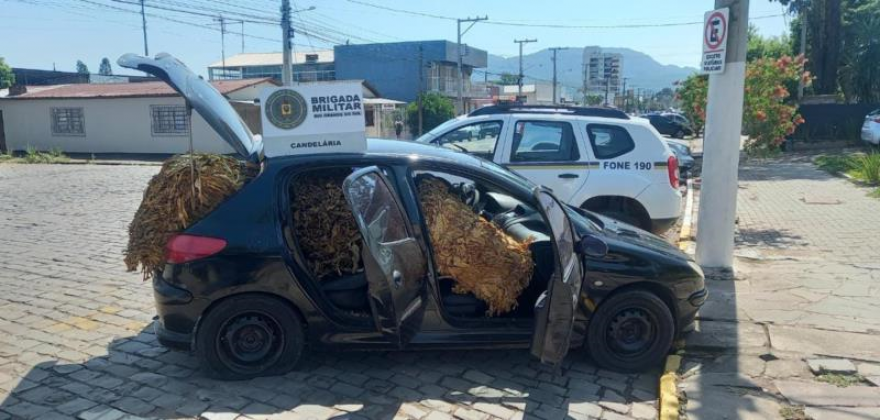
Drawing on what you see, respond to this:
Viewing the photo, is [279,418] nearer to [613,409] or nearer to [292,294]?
[292,294]

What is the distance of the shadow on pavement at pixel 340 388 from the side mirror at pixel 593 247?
2.99 feet

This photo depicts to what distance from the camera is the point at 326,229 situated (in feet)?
15.1

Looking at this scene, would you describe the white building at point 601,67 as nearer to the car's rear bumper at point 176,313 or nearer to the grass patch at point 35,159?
the grass patch at point 35,159

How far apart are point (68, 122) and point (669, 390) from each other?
3185cm

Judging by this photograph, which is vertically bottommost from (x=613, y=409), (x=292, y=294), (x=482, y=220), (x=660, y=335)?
(x=613, y=409)

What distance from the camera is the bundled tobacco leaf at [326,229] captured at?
459cm

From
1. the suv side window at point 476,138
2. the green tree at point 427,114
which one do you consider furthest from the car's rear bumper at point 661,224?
the green tree at point 427,114

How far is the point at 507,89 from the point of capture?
88750 millimetres

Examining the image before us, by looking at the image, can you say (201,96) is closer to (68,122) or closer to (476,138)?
(476,138)

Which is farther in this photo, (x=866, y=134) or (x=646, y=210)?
Result: (x=866, y=134)

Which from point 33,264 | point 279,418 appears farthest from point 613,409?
point 33,264

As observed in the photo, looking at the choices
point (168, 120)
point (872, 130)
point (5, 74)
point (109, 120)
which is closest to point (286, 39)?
point (168, 120)

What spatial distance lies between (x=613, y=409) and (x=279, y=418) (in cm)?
202

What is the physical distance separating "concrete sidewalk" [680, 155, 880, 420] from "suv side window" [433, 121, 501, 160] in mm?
2830
